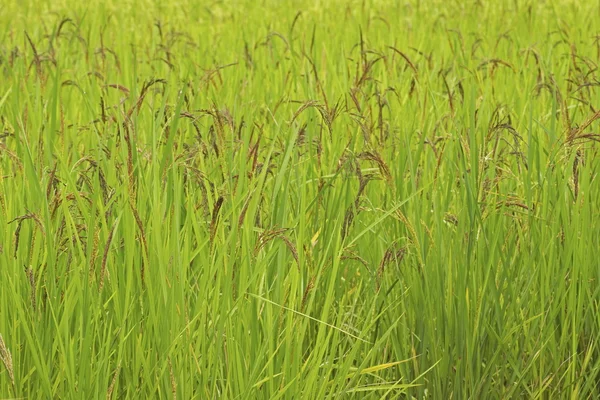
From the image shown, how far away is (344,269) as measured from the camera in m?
2.02

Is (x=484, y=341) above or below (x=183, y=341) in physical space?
below

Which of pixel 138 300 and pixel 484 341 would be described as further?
pixel 484 341

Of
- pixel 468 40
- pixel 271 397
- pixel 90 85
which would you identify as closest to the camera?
pixel 271 397

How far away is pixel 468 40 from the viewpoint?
4.63 m

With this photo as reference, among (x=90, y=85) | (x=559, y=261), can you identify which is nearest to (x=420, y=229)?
(x=559, y=261)

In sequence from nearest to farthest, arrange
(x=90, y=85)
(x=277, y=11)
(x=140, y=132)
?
(x=140, y=132)
(x=90, y=85)
(x=277, y=11)

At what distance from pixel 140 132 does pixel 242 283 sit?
133 cm

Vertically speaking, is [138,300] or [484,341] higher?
[138,300]

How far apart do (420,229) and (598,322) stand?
1.15ft

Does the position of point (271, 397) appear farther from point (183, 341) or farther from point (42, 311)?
point (42, 311)

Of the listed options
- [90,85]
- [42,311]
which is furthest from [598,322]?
[90,85]

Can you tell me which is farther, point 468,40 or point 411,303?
point 468,40

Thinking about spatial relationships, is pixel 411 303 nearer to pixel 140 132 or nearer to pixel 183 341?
pixel 183 341

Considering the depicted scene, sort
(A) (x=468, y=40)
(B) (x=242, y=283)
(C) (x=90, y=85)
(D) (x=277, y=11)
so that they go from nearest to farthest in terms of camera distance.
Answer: (B) (x=242, y=283), (C) (x=90, y=85), (A) (x=468, y=40), (D) (x=277, y=11)
